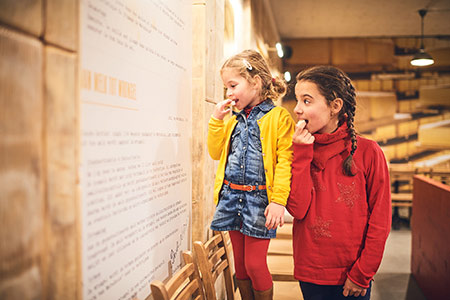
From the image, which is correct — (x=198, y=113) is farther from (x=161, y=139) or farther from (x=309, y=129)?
(x=309, y=129)

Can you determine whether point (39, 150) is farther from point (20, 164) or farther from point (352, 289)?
point (352, 289)

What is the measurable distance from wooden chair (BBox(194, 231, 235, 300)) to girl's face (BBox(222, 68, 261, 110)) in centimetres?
73

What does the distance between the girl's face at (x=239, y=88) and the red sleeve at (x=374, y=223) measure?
23.3 inches

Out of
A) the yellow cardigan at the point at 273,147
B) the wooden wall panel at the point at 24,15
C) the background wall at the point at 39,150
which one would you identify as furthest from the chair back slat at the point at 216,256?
the wooden wall panel at the point at 24,15

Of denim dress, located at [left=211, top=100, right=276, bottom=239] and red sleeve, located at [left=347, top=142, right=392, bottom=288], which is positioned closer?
red sleeve, located at [left=347, top=142, right=392, bottom=288]

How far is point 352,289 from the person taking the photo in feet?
4.06

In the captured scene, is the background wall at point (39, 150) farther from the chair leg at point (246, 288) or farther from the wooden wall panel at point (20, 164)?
the chair leg at point (246, 288)

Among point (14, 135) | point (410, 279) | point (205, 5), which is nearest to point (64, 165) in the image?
point (14, 135)

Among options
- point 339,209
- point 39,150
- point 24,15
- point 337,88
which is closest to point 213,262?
point 339,209

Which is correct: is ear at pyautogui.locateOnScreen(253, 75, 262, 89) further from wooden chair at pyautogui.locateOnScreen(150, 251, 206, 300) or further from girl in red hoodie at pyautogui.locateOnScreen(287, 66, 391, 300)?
wooden chair at pyautogui.locateOnScreen(150, 251, 206, 300)

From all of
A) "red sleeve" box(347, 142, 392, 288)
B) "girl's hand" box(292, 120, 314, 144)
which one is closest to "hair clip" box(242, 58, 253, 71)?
"girl's hand" box(292, 120, 314, 144)

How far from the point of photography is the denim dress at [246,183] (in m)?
1.52

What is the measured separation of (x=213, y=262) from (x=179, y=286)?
51 cm

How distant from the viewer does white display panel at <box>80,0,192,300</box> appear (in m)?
0.94
